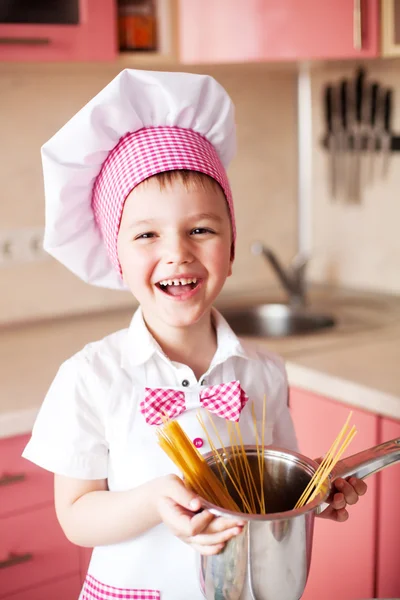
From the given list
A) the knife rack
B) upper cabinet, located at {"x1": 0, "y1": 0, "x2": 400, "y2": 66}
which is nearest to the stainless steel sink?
the knife rack

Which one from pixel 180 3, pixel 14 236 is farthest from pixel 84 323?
pixel 180 3

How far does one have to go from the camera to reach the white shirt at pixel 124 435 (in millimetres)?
1039

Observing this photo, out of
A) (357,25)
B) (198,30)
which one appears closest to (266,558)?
(357,25)

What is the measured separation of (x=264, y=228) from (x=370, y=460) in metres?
1.75

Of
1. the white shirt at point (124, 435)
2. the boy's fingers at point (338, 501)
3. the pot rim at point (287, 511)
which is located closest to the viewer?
the pot rim at point (287, 511)

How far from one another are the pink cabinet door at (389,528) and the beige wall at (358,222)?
87 cm

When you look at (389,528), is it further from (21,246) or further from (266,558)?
(21,246)

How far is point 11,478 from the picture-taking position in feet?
5.04

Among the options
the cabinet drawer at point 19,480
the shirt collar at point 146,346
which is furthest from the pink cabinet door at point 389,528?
the cabinet drawer at point 19,480

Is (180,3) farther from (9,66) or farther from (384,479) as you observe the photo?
(384,479)

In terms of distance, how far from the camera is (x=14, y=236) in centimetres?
209

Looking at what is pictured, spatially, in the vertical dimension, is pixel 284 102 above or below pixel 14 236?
above

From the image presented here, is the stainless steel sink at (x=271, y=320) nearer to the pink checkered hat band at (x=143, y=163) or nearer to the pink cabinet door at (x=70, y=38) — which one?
the pink cabinet door at (x=70, y=38)

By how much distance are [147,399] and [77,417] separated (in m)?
0.10
